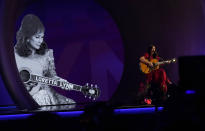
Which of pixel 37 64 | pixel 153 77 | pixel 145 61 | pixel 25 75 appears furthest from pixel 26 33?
pixel 153 77

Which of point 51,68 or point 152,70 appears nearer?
point 51,68

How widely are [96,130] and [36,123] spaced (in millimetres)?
557

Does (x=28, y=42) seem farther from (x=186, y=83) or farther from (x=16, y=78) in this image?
(x=186, y=83)

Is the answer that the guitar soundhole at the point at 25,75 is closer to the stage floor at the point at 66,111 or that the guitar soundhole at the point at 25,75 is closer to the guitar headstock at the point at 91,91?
the guitar headstock at the point at 91,91

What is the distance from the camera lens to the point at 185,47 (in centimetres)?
720

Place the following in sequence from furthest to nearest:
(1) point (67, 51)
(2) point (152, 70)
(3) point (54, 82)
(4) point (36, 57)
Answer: (2) point (152, 70) → (1) point (67, 51) → (3) point (54, 82) → (4) point (36, 57)

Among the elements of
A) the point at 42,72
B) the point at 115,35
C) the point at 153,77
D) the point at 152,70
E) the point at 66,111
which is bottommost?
the point at 66,111

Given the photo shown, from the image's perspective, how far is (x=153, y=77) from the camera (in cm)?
653

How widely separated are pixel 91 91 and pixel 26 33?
1.69 m

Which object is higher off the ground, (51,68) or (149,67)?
(51,68)

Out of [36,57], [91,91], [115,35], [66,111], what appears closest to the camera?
[66,111]

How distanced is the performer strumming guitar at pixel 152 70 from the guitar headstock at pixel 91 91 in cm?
110

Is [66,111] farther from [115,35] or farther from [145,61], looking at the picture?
[145,61]

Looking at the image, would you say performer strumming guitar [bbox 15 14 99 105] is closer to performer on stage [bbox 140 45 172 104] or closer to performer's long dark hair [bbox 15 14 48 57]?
performer's long dark hair [bbox 15 14 48 57]
